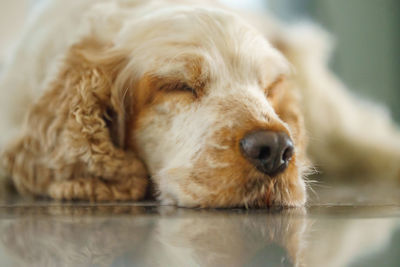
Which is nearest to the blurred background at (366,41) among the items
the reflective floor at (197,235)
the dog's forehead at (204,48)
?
the dog's forehead at (204,48)

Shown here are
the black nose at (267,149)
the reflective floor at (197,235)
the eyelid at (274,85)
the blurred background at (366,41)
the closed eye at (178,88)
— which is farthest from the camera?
the blurred background at (366,41)

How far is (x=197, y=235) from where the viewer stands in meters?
0.97

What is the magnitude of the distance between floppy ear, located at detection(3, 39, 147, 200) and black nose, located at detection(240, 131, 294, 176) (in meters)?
0.52

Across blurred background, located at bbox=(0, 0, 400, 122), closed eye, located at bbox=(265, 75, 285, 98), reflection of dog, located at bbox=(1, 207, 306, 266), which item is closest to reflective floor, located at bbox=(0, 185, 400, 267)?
reflection of dog, located at bbox=(1, 207, 306, 266)

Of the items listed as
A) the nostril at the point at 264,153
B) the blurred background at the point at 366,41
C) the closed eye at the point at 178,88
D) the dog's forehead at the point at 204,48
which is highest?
the blurred background at the point at 366,41

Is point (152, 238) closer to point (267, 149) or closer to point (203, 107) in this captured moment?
point (267, 149)

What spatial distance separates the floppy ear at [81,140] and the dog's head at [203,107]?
1cm

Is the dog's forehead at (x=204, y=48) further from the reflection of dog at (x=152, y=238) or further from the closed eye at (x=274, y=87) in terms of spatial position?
the reflection of dog at (x=152, y=238)

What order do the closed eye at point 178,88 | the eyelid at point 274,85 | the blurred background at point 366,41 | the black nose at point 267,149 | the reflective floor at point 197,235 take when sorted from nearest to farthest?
the reflective floor at point 197,235 < the black nose at point 267,149 < the closed eye at point 178,88 < the eyelid at point 274,85 < the blurred background at point 366,41

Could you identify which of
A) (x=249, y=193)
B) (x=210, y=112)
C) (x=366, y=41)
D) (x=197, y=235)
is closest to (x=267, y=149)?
(x=249, y=193)

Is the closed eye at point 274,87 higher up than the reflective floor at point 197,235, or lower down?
higher up

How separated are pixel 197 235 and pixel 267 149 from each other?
1.35ft

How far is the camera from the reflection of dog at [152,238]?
0.77 meters

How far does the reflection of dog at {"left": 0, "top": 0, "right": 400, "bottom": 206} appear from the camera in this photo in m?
1.38
